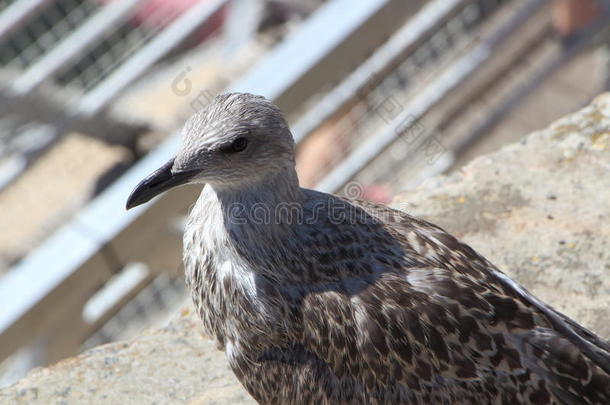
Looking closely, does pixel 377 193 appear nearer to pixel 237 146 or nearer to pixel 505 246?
pixel 505 246

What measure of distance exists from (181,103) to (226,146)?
16.7ft

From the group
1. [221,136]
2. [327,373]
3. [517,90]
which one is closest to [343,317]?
[327,373]

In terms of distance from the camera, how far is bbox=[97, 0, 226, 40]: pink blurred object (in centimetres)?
628

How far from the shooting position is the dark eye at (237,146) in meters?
2.66

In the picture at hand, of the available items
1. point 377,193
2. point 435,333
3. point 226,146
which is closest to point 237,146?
point 226,146

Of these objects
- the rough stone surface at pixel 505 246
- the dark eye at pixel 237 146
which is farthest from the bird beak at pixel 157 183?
the rough stone surface at pixel 505 246

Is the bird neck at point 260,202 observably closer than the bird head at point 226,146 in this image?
No

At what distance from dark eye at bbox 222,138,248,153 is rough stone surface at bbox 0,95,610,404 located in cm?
108

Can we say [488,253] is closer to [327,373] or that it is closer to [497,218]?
[497,218]

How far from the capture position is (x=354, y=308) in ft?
8.91

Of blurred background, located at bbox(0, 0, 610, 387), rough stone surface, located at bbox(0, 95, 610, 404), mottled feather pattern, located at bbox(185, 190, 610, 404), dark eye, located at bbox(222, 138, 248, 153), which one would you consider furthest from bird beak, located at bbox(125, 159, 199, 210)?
blurred background, located at bbox(0, 0, 610, 387)

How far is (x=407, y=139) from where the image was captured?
19.0 feet

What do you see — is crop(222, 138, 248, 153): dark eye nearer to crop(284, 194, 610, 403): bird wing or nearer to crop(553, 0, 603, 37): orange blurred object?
crop(284, 194, 610, 403): bird wing

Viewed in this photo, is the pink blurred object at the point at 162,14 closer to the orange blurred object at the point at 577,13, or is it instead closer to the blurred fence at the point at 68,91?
the blurred fence at the point at 68,91
